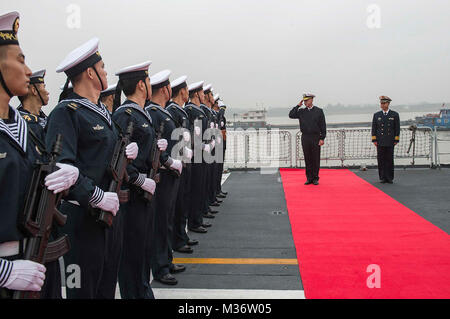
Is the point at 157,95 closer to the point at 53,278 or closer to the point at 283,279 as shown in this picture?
the point at 283,279

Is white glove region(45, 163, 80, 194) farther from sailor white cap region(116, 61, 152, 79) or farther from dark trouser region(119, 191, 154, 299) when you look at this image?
sailor white cap region(116, 61, 152, 79)

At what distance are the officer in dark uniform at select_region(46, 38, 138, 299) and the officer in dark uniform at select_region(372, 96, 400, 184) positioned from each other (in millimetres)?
7823

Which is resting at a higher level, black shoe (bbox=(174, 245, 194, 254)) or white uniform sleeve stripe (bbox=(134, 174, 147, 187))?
white uniform sleeve stripe (bbox=(134, 174, 147, 187))

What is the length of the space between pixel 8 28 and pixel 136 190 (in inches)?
59.4

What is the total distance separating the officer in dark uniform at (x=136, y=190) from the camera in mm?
2975

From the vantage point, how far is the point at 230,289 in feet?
11.5

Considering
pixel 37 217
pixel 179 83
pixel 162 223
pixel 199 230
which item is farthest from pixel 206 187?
pixel 37 217

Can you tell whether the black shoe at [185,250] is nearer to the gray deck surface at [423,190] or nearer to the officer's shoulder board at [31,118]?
the officer's shoulder board at [31,118]

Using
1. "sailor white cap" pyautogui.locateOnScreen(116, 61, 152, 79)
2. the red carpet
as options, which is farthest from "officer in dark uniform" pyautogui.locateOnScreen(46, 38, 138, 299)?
the red carpet

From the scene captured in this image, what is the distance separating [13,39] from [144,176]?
4.77ft

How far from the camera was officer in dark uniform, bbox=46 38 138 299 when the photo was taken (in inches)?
85.7

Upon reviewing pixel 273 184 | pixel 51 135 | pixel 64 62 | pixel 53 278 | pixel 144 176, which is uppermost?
pixel 64 62

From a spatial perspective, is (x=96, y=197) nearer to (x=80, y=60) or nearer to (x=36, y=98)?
(x=80, y=60)

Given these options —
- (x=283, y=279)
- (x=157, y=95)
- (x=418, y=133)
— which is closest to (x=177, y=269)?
(x=283, y=279)
